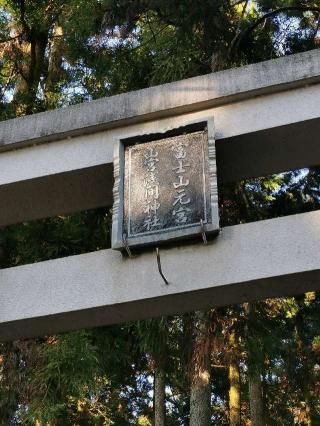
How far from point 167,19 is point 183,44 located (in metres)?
0.47

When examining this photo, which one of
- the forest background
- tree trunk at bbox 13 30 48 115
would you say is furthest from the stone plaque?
tree trunk at bbox 13 30 48 115

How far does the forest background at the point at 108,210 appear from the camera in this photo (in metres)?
5.87

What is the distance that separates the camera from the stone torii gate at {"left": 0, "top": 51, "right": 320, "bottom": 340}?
3.32 m

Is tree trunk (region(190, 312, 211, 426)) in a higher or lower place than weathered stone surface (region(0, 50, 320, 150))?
lower

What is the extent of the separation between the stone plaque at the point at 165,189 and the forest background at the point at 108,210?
239 cm

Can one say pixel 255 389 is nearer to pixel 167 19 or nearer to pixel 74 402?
pixel 74 402

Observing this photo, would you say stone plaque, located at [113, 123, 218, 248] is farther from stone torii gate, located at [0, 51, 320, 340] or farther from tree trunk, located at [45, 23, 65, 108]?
tree trunk, located at [45, 23, 65, 108]

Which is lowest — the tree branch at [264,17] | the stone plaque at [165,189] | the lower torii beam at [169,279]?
the lower torii beam at [169,279]

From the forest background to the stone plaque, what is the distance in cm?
239

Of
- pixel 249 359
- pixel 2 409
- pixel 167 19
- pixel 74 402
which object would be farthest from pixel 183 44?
pixel 74 402

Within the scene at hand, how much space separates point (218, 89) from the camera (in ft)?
12.9

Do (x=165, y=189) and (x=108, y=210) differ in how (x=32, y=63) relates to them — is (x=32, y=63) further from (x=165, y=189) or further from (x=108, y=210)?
(x=165, y=189)

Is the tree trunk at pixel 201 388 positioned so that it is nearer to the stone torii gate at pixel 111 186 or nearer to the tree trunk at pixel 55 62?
the stone torii gate at pixel 111 186

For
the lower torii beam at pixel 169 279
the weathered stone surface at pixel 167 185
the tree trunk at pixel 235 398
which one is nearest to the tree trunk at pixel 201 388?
the lower torii beam at pixel 169 279
